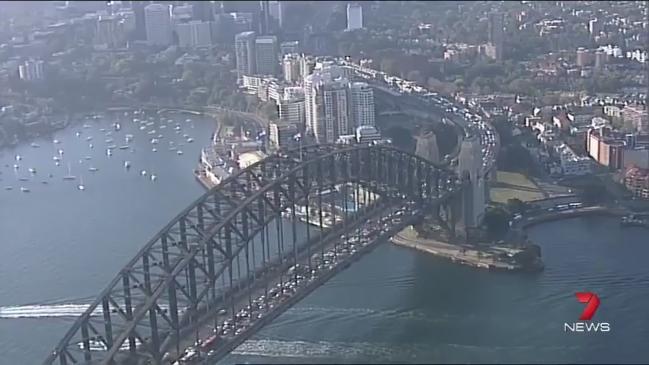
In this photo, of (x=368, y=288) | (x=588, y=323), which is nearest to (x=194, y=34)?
(x=368, y=288)

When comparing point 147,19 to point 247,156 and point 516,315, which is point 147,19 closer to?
point 247,156

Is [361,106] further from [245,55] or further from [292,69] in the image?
[245,55]

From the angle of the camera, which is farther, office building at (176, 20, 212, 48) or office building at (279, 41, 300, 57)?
office building at (176, 20, 212, 48)

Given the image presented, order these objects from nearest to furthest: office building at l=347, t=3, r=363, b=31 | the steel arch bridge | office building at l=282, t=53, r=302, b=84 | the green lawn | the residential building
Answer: the steel arch bridge, the residential building, the green lawn, office building at l=282, t=53, r=302, b=84, office building at l=347, t=3, r=363, b=31

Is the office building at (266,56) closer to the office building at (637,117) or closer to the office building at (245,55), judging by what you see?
the office building at (245,55)

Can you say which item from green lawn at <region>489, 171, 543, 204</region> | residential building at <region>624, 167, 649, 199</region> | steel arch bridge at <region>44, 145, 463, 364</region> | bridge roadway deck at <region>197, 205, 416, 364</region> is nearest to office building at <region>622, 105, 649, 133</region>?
residential building at <region>624, 167, 649, 199</region>

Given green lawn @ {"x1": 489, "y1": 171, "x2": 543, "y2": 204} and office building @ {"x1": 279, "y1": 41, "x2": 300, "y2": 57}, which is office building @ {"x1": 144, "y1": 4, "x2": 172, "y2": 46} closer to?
office building @ {"x1": 279, "y1": 41, "x2": 300, "y2": 57}

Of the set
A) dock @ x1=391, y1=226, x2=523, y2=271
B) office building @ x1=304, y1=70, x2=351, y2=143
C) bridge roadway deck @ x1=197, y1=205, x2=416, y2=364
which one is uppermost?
office building @ x1=304, y1=70, x2=351, y2=143
